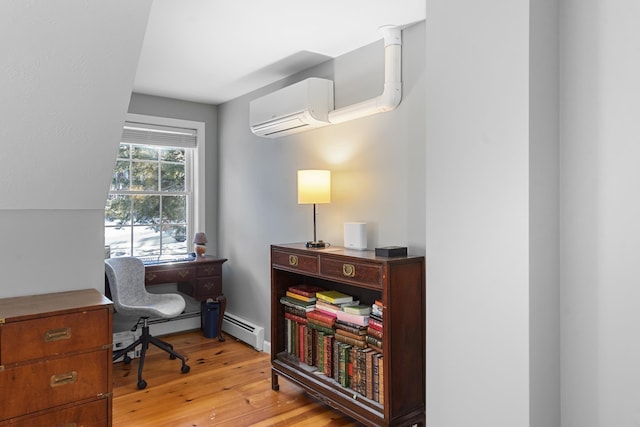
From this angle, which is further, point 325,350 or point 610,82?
point 325,350

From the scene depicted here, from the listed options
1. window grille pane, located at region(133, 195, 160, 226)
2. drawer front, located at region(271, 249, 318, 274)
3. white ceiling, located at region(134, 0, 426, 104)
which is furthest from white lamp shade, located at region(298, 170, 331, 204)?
window grille pane, located at region(133, 195, 160, 226)

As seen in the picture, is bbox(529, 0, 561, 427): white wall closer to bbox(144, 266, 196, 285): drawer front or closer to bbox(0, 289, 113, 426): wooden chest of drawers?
bbox(0, 289, 113, 426): wooden chest of drawers

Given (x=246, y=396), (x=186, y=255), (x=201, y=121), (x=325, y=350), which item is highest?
(x=201, y=121)

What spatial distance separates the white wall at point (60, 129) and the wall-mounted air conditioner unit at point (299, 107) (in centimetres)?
134

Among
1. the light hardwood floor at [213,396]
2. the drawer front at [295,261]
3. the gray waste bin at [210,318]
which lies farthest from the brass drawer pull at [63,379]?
the gray waste bin at [210,318]

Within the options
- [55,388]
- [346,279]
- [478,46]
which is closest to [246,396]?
[346,279]

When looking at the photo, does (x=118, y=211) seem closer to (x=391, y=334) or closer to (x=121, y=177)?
(x=121, y=177)

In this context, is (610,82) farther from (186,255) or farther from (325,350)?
(186,255)

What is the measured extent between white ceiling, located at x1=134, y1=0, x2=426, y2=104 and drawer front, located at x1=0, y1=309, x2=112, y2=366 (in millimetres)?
1596

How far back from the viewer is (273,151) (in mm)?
3805

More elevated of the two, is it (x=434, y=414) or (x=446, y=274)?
(x=446, y=274)

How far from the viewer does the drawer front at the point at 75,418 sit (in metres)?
1.80

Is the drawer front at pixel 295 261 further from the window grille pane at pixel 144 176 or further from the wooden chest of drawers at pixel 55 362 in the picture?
the window grille pane at pixel 144 176

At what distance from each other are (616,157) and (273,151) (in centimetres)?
280
